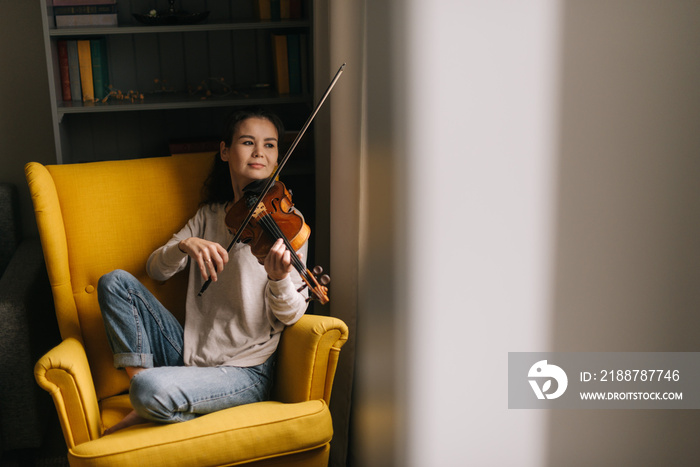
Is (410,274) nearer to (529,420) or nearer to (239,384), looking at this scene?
(529,420)

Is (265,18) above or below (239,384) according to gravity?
above

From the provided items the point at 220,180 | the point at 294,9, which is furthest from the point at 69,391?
the point at 294,9

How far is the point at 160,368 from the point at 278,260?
377 millimetres

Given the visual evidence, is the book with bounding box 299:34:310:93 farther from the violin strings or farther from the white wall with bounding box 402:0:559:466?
the white wall with bounding box 402:0:559:466

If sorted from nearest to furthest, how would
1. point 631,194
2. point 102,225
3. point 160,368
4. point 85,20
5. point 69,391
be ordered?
point 631,194 < point 69,391 < point 160,368 < point 102,225 < point 85,20

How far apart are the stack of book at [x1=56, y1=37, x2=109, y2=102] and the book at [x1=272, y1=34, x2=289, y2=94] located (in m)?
0.56

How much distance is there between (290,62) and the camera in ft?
7.49

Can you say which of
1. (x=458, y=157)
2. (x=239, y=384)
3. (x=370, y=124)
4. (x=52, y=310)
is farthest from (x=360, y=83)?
(x=52, y=310)

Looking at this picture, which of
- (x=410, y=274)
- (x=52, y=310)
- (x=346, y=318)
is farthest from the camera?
(x=52, y=310)

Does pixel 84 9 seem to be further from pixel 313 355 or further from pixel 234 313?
pixel 313 355

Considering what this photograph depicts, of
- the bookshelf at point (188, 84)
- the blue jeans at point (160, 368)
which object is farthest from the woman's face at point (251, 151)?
the bookshelf at point (188, 84)

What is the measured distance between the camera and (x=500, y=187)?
4.16 feet

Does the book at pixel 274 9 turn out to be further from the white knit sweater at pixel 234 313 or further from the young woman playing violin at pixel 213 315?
the white knit sweater at pixel 234 313

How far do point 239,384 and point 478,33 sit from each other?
918 millimetres
